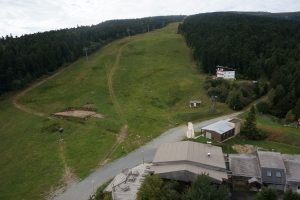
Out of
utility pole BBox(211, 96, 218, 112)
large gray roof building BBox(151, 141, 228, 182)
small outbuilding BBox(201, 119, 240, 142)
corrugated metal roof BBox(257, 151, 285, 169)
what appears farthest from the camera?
utility pole BBox(211, 96, 218, 112)

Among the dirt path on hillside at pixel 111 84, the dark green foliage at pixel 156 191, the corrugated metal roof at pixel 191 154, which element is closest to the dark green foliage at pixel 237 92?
the dirt path on hillside at pixel 111 84

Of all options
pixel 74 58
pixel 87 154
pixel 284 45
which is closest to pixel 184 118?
pixel 87 154

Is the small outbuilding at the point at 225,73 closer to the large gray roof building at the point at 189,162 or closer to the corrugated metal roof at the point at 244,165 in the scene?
the large gray roof building at the point at 189,162

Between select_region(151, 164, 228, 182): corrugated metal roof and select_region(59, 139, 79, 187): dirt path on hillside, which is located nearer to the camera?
select_region(151, 164, 228, 182): corrugated metal roof

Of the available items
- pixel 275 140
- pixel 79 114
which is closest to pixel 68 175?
pixel 79 114

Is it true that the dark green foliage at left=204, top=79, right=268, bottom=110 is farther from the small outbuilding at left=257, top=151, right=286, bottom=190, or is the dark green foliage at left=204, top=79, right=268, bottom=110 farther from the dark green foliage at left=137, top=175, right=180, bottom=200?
the dark green foliage at left=137, top=175, right=180, bottom=200

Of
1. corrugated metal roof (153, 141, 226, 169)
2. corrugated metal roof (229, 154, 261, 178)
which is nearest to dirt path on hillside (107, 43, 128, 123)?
corrugated metal roof (153, 141, 226, 169)
